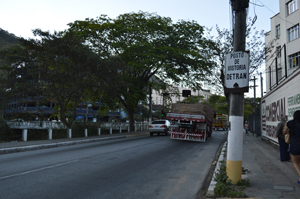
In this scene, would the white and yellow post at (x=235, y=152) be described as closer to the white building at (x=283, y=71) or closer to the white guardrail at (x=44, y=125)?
the white building at (x=283, y=71)

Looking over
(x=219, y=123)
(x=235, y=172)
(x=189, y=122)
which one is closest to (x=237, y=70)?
(x=235, y=172)

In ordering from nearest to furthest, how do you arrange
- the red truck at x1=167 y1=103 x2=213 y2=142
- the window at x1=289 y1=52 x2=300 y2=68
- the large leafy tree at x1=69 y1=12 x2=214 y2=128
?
the red truck at x1=167 y1=103 x2=213 y2=142, the large leafy tree at x1=69 y1=12 x2=214 y2=128, the window at x1=289 y1=52 x2=300 y2=68

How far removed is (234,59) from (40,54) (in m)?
16.2

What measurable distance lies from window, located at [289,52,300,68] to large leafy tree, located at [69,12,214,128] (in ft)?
34.9

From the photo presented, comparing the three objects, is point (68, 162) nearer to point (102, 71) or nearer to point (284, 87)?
point (284, 87)

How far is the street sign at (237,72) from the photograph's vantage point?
633 cm

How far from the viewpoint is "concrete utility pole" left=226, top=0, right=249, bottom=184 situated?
6223mm

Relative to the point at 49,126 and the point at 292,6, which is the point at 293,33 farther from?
the point at 49,126

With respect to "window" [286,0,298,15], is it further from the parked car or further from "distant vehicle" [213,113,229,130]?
"distant vehicle" [213,113,229,130]

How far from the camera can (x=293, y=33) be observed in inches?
1202

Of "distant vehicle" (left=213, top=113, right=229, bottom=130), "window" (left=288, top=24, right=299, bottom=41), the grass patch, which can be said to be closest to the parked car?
"window" (left=288, top=24, right=299, bottom=41)

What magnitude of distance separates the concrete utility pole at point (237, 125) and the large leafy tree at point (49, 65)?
15024 mm

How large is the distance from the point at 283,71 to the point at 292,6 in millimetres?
7668

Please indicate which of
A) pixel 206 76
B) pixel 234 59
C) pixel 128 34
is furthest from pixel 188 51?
pixel 234 59
